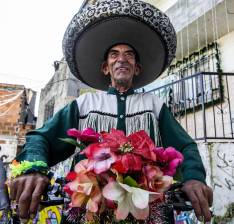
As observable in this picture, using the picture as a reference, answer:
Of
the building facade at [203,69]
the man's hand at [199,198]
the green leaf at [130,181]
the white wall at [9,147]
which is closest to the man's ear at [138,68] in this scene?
the man's hand at [199,198]

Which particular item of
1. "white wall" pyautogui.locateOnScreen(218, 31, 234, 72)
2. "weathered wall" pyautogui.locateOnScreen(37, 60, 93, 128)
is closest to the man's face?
"white wall" pyautogui.locateOnScreen(218, 31, 234, 72)

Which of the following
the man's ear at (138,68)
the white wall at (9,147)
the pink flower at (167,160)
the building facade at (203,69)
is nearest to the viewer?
the pink flower at (167,160)

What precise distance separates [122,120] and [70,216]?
0.88m

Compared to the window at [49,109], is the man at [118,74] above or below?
below

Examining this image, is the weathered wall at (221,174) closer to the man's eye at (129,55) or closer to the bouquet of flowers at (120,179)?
the man's eye at (129,55)

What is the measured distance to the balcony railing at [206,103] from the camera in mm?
6316

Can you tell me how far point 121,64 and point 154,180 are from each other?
1121 millimetres

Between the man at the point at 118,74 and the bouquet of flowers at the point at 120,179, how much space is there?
452mm

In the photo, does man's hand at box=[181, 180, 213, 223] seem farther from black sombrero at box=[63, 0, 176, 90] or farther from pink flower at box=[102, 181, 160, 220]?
black sombrero at box=[63, 0, 176, 90]

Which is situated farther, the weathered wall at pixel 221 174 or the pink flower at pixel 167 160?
the weathered wall at pixel 221 174

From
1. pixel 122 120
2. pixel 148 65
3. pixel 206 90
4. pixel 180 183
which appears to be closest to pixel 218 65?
pixel 206 90

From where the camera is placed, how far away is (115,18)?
7.04 feet

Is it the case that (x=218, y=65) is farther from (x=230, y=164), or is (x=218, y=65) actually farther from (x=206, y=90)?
(x=230, y=164)

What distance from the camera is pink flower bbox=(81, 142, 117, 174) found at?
108cm
